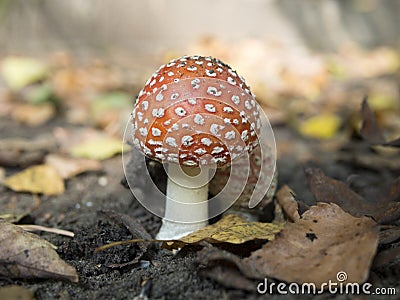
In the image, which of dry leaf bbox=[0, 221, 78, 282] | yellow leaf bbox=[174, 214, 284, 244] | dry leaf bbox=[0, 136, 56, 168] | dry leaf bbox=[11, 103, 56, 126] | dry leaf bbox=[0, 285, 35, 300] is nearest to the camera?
dry leaf bbox=[0, 285, 35, 300]

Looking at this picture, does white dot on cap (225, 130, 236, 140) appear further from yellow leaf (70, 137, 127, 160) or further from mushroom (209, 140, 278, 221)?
yellow leaf (70, 137, 127, 160)

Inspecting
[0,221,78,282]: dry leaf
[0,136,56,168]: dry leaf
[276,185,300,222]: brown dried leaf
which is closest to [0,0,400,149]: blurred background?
[0,136,56,168]: dry leaf

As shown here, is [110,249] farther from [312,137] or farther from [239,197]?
[312,137]

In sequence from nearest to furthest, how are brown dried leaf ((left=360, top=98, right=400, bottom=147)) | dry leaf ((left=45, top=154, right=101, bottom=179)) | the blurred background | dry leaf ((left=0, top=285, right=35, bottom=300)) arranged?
dry leaf ((left=0, top=285, right=35, bottom=300)) → brown dried leaf ((left=360, top=98, right=400, bottom=147)) → dry leaf ((left=45, top=154, right=101, bottom=179)) → the blurred background

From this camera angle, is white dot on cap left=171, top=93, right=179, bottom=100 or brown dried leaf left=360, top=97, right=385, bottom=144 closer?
white dot on cap left=171, top=93, right=179, bottom=100

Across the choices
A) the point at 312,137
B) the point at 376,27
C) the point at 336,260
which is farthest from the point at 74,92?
the point at 376,27

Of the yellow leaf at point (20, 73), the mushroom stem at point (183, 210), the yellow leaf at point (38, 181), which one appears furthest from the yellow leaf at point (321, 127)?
the yellow leaf at point (20, 73)

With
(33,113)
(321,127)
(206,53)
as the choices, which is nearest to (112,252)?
(33,113)
